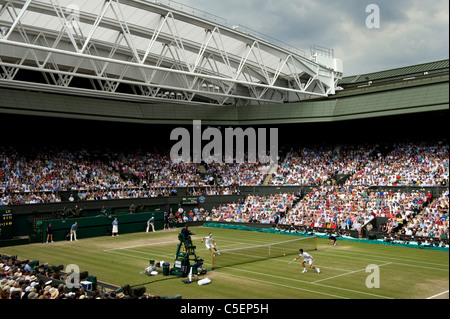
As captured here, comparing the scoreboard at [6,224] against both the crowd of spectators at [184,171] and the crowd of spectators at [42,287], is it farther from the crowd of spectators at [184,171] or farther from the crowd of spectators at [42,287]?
the crowd of spectators at [42,287]

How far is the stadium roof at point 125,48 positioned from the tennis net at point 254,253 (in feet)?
46.2

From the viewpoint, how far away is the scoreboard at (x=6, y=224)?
32.9m

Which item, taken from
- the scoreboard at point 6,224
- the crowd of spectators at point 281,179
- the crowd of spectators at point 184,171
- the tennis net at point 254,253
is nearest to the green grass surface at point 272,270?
the tennis net at point 254,253

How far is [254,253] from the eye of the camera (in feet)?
85.7

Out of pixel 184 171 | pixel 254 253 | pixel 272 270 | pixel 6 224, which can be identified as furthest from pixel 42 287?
pixel 184 171

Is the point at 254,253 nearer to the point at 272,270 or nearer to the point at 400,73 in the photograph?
the point at 272,270

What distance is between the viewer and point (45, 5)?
3180 cm

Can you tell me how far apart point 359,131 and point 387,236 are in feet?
66.3

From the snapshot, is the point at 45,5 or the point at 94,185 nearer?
the point at 45,5

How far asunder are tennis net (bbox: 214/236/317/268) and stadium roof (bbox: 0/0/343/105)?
46.2 ft

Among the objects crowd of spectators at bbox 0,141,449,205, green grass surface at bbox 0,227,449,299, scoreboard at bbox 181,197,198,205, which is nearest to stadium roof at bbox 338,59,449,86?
crowd of spectators at bbox 0,141,449,205

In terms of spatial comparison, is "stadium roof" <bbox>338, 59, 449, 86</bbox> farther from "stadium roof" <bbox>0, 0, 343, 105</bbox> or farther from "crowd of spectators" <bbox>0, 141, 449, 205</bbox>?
"crowd of spectators" <bbox>0, 141, 449, 205</bbox>
